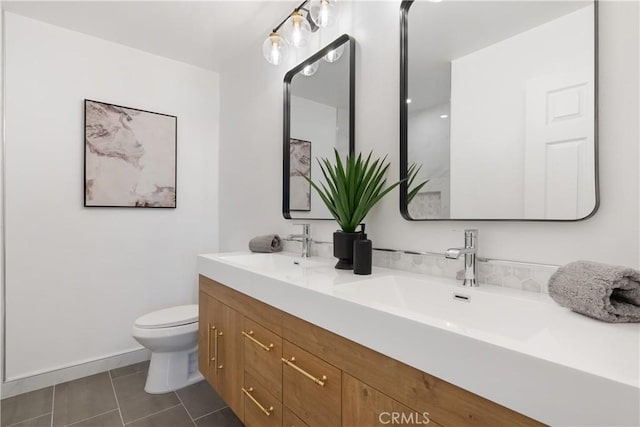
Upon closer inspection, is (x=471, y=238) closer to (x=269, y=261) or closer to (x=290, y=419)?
(x=290, y=419)

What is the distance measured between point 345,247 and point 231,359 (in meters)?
0.74

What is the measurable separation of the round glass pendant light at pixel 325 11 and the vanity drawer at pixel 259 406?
1.62m

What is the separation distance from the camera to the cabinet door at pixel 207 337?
158 centimetres

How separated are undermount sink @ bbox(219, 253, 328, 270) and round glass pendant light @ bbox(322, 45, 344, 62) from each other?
3.39 feet

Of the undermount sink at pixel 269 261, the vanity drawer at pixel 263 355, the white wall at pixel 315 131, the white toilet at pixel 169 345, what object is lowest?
the white toilet at pixel 169 345

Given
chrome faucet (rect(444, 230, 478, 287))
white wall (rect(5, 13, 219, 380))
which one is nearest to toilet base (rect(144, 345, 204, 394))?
white wall (rect(5, 13, 219, 380))

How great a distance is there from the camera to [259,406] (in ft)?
A: 3.84

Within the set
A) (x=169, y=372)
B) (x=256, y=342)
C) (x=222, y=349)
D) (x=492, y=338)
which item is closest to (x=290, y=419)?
(x=256, y=342)

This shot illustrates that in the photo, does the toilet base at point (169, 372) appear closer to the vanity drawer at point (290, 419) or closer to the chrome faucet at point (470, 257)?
the vanity drawer at point (290, 419)

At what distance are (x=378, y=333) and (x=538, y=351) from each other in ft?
1.01

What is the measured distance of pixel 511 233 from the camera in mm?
978

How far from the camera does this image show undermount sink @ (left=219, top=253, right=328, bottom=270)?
158 centimetres

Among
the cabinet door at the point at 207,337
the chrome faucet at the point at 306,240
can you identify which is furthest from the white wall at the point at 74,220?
the chrome faucet at the point at 306,240

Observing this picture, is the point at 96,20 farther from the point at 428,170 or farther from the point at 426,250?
the point at 426,250
